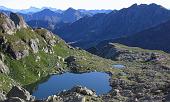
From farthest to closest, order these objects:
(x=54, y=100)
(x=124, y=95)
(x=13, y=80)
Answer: (x=13, y=80)
(x=124, y=95)
(x=54, y=100)

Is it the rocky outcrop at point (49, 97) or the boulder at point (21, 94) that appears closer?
the rocky outcrop at point (49, 97)

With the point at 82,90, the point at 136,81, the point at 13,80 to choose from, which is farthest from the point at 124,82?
the point at 82,90

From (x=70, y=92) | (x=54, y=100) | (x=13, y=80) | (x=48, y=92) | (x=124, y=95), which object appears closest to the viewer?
(x=54, y=100)

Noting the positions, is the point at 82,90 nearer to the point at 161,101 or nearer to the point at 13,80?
the point at 161,101

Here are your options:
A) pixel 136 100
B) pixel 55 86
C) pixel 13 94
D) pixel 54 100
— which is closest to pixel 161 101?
pixel 136 100

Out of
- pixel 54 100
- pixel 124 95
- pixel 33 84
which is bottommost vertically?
pixel 33 84

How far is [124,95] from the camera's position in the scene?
137m

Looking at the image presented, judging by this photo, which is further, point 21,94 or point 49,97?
point 21,94

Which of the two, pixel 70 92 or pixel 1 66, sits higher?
pixel 70 92

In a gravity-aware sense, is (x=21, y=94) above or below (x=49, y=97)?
below

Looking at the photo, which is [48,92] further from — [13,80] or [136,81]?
[136,81]

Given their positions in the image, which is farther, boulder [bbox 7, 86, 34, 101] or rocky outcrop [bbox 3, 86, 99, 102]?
boulder [bbox 7, 86, 34, 101]

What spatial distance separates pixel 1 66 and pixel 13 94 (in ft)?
278

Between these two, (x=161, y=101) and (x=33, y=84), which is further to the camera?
(x=33, y=84)
